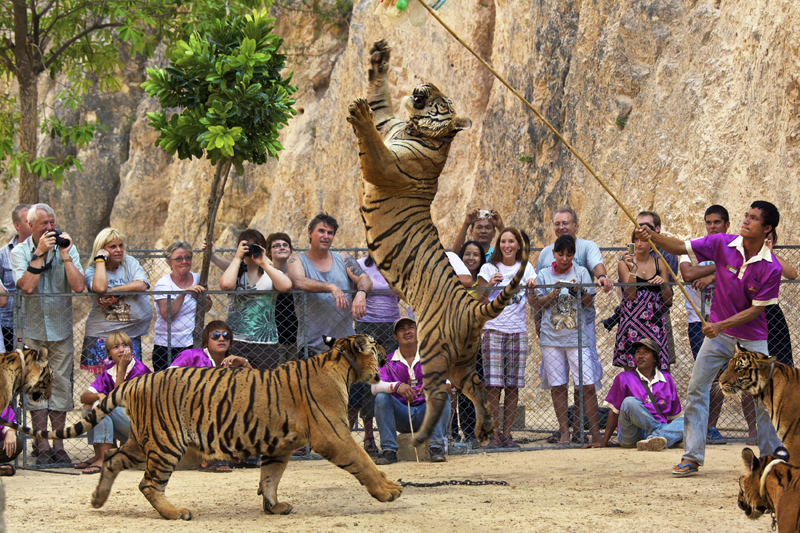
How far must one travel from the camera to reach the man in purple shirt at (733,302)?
5.62 metres

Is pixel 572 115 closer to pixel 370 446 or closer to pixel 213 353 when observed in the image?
pixel 370 446

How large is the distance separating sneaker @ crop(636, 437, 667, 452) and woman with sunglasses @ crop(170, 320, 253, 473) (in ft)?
12.3

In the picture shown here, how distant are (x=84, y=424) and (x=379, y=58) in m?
3.02

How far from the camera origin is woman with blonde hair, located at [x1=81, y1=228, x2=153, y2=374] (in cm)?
692

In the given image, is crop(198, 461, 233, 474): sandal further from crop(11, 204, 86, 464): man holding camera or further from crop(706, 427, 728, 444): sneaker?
crop(706, 427, 728, 444): sneaker

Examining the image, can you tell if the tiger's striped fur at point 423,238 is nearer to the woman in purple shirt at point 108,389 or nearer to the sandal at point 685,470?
the sandal at point 685,470

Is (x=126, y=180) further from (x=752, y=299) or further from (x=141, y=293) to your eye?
(x=752, y=299)

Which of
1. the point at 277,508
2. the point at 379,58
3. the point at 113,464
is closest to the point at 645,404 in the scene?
the point at 277,508

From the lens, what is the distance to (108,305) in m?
6.98

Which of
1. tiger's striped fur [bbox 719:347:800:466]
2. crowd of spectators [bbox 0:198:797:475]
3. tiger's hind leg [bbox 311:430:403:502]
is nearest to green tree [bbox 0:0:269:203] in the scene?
crowd of spectators [bbox 0:198:797:475]

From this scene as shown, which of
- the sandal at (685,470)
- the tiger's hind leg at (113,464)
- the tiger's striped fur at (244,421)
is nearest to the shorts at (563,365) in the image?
the sandal at (685,470)

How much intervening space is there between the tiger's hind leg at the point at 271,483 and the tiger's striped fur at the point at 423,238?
1184 mm

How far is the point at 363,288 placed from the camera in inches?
287

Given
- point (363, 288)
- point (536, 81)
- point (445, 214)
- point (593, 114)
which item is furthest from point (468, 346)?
point (445, 214)
